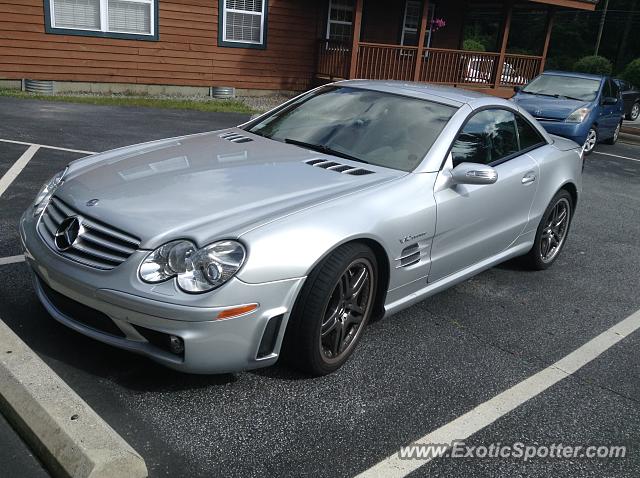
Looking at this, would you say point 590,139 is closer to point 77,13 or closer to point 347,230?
point 347,230

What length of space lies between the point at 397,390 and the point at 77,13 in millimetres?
12793

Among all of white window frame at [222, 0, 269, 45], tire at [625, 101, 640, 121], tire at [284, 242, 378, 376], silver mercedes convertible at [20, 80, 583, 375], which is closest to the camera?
silver mercedes convertible at [20, 80, 583, 375]

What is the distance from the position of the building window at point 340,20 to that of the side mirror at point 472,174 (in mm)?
13752

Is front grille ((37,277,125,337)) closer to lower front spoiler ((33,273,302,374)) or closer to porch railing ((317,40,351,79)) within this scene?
lower front spoiler ((33,273,302,374))

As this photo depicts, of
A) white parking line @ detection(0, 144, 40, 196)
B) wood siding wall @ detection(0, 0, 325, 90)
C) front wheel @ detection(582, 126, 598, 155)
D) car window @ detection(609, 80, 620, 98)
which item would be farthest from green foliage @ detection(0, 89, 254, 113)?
car window @ detection(609, 80, 620, 98)

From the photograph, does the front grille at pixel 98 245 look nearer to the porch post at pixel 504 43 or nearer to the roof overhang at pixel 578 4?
the porch post at pixel 504 43

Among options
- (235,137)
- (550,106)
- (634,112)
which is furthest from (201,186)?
(634,112)

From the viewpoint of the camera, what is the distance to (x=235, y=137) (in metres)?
4.50

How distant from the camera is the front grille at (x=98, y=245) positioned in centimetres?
293

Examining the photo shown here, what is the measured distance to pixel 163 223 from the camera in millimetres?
2969

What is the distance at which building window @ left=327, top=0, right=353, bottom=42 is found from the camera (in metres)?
17.0

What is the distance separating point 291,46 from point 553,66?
30.9 m

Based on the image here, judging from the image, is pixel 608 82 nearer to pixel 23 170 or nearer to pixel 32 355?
pixel 23 170

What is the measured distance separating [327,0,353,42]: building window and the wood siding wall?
451mm
